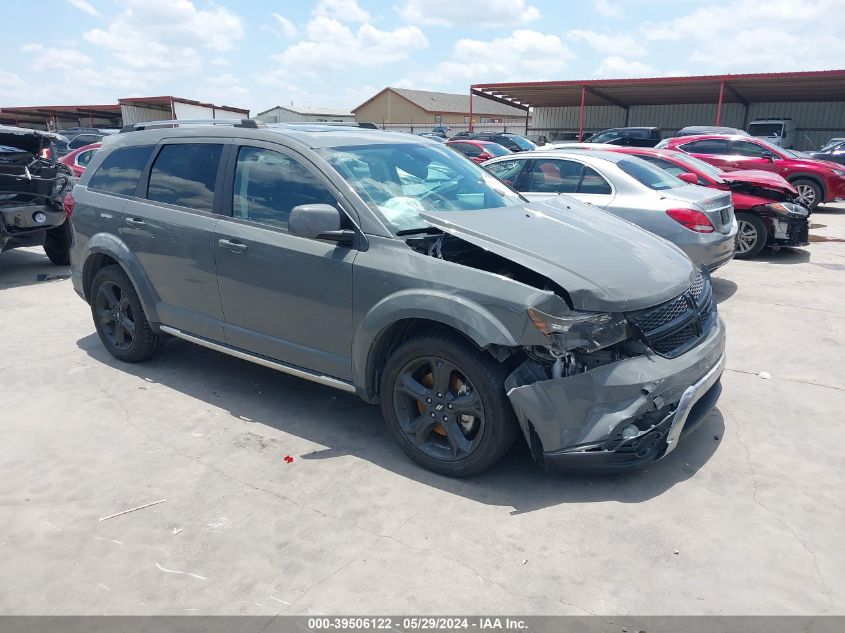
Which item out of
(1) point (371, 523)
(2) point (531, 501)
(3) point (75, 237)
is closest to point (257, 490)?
(1) point (371, 523)

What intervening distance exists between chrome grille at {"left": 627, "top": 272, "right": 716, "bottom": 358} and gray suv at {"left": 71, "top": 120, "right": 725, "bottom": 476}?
12mm

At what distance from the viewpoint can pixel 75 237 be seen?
556 centimetres

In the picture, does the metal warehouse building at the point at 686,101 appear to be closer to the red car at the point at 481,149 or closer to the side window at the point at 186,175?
the red car at the point at 481,149

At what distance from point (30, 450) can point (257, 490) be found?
1.59 metres

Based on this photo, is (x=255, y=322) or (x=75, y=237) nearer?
(x=255, y=322)

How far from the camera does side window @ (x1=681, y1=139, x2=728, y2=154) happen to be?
48.5 ft

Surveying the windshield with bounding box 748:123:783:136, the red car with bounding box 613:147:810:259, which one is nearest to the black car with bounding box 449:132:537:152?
the windshield with bounding box 748:123:783:136

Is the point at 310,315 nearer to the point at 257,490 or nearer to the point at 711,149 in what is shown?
the point at 257,490

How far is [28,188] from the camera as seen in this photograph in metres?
8.71

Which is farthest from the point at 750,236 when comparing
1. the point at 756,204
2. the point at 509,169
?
the point at 509,169

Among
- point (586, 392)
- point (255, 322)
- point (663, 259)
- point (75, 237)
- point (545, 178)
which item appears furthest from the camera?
point (545, 178)

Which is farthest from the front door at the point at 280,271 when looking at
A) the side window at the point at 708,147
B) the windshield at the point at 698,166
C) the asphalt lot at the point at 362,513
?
the side window at the point at 708,147

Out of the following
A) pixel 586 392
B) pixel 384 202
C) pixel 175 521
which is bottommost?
pixel 175 521

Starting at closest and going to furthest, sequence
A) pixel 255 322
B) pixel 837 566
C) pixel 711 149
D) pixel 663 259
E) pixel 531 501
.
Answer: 1. pixel 837 566
2. pixel 531 501
3. pixel 663 259
4. pixel 255 322
5. pixel 711 149
